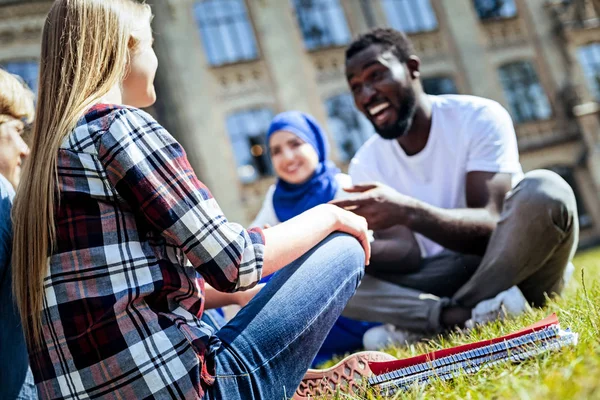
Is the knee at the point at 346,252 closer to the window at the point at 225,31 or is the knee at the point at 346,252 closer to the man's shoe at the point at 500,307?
the man's shoe at the point at 500,307

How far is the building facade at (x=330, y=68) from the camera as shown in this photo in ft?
48.2

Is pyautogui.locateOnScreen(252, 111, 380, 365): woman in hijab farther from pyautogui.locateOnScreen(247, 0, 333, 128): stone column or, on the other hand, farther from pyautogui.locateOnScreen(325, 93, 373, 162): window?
pyautogui.locateOnScreen(325, 93, 373, 162): window

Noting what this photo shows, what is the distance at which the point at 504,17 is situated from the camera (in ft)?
56.3

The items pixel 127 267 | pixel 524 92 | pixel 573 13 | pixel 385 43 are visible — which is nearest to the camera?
pixel 127 267

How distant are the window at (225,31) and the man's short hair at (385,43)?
11838mm

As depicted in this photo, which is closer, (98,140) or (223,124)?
(98,140)

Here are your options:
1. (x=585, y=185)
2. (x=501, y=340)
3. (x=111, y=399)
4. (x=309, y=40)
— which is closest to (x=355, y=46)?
(x=501, y=340)

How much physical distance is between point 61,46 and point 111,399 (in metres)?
0.99

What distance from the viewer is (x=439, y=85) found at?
16.6 meters

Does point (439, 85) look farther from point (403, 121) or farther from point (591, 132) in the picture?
point (403, 121)

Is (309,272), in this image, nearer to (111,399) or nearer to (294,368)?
(294,368)

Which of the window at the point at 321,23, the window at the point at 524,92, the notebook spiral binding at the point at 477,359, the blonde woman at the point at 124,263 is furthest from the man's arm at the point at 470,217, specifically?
the window at the point at 524,92

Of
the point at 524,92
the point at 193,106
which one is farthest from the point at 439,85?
the point at 193,106

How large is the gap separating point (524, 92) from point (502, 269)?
51.0ft
